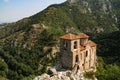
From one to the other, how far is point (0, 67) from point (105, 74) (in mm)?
114233

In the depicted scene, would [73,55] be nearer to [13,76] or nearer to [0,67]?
[13,76]

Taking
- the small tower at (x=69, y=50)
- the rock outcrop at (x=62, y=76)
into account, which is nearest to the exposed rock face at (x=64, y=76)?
the rock outcrop at (x=62, y=76)

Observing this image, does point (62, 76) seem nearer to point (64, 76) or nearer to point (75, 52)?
point (64, 76)

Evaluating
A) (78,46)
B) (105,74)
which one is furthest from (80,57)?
(105,74)

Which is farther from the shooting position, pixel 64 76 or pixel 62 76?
pixel 64 76

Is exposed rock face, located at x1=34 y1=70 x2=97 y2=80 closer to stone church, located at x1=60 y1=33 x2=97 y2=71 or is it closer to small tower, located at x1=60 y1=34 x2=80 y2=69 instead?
stone church, located at x1=60 y1=33 x2=97 y2=71

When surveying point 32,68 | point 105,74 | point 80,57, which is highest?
point 80,57

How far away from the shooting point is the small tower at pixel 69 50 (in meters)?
71.5

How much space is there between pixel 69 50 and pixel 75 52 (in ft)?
5.87

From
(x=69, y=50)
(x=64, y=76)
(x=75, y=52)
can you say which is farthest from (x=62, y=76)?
(x=75, y=52)

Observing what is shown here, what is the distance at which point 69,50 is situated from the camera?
71938 mm

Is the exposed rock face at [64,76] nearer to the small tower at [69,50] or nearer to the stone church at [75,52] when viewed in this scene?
the stone church at [75,52]

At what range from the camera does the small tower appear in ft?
235

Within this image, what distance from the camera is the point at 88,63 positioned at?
253 ft
